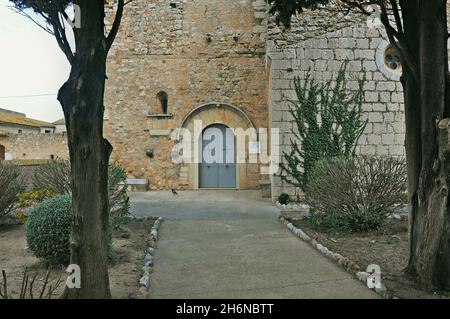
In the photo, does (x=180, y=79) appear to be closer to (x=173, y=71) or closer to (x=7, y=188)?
(x=173, y=71)

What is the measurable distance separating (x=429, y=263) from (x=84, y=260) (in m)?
3.19

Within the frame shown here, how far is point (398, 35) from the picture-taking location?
158 inches

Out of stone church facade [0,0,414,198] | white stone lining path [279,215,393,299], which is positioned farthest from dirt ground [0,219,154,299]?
stone church facade [0,0,414,198]

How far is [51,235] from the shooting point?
174 inches

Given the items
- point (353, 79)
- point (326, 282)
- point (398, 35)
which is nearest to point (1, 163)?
point (326, 282)

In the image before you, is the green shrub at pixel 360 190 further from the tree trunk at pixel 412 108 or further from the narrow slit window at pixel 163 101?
the narrow slit window at pixel 163 101

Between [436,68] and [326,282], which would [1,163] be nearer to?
[326,282]

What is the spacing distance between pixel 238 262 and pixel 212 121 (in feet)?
29.9

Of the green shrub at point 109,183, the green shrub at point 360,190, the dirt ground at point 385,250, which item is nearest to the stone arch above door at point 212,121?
the green shrub at point 109,183

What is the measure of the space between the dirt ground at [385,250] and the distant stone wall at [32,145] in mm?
21812

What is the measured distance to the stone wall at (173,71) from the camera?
44.0 ft

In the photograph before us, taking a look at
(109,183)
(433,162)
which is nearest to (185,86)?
(109,183)

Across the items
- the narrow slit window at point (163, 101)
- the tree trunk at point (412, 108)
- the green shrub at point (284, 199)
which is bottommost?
the green shrub at point (284, 199)

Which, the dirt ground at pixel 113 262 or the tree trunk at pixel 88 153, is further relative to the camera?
the dirt ground at pixel 113 262
